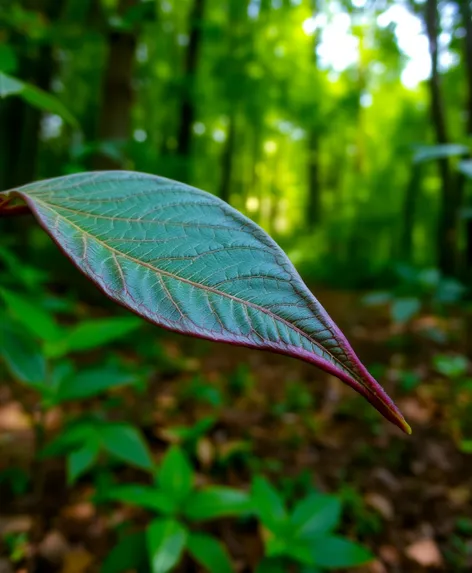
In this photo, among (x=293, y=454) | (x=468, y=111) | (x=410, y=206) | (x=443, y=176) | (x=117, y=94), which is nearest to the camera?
(x=293, y=454)

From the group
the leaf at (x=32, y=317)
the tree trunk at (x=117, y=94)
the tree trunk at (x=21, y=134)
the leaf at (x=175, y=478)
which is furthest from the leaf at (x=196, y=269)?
the tree trunk at (x=21, y=134)

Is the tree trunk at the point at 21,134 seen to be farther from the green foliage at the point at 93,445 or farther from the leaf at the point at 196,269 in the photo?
the leaf at the point at 196,269

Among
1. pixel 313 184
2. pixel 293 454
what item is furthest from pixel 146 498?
pixel 313 184

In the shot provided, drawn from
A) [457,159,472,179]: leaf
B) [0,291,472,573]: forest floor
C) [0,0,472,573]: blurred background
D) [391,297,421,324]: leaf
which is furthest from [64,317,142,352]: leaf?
[391,297,421,324]: leaf

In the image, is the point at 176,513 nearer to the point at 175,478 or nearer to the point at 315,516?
the point at 175,478

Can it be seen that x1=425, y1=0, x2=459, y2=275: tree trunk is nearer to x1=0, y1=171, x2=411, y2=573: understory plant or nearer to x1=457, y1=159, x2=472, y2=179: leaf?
x1=457, y1=159, x2=472, y2=179: leaf

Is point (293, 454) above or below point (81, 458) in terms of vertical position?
below
